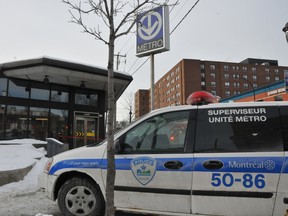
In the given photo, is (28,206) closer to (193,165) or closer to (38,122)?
(193,165)

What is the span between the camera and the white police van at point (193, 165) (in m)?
3.56

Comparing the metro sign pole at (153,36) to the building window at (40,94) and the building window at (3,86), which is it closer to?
the building window at (40,94)

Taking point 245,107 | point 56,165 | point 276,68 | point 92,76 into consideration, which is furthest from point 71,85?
point 276,68

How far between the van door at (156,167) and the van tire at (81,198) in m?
0.33

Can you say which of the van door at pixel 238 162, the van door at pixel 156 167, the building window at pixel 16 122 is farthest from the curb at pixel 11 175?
the building window at pixel 16 122

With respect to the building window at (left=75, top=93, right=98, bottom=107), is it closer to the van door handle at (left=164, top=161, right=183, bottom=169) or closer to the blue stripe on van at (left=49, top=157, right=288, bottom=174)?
the blue stripe on van at (left=49, top=157, right=288, bottom=174)

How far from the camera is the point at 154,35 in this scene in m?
13.1

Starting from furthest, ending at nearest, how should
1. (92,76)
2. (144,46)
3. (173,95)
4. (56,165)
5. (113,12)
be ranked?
1. (173,95)
2. (92,76)
3. (144,46)
4. (56,165)
5. (113,12)

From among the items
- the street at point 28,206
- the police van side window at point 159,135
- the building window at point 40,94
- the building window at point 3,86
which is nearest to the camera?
the police van side window at point 159,135

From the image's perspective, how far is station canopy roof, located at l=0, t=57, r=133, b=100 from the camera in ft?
44.4

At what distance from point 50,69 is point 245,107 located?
1193 centimetres

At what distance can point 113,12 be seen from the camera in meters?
3.91

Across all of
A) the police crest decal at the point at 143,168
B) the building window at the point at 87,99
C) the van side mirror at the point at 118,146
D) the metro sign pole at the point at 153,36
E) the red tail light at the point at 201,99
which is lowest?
the police crest decal at the point at 143,168

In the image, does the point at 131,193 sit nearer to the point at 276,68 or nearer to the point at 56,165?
the point at 56,165
